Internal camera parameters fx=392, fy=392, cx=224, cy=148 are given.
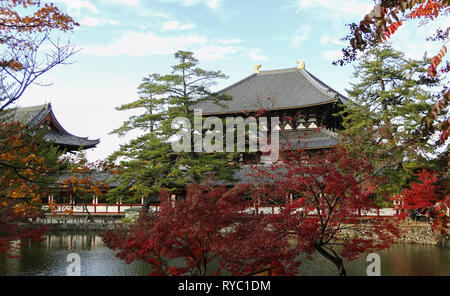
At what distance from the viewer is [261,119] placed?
2431 centimetres

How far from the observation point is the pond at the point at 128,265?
11.3 metres

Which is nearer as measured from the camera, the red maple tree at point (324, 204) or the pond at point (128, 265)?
the red maple tree at point (324, 204)

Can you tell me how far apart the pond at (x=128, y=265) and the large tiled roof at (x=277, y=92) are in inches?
438

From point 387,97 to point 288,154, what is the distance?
1433 cm

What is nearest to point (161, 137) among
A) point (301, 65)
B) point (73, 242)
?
point (73, 242)

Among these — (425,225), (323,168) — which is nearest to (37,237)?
(323,168)

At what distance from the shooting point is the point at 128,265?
12531 millimetres

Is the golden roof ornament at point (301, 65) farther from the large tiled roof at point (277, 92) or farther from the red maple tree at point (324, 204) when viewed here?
Result: the red maple tree at point (324, 204)

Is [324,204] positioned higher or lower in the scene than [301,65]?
lower

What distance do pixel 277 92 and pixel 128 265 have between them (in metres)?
19.2

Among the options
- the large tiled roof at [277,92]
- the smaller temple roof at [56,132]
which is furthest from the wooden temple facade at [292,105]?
the smaller temple roof at [56,132]

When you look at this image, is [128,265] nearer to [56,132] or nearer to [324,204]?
[324,204]

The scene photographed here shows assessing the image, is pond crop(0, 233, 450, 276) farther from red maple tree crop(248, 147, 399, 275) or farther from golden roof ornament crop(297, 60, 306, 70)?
golden roof ornament crop(297, 60, 306, 70)

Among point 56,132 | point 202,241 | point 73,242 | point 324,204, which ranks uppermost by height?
point 56,132
